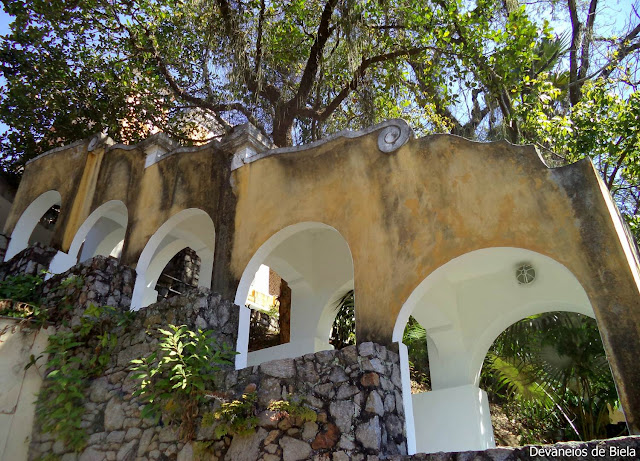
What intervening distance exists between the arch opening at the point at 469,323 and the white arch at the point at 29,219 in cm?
831

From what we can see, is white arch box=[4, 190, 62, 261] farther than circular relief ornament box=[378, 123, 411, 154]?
Yes

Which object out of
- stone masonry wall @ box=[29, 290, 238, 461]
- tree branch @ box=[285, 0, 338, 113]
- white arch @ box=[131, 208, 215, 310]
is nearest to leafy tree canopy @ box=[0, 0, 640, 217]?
tree branch @ box=[285, 0, 338, 113]

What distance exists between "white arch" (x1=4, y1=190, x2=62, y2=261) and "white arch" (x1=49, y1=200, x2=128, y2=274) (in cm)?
121

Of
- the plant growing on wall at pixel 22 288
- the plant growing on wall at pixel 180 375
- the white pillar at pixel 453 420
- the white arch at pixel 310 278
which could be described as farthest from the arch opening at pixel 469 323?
the plant growing on wall at pixel 22 288

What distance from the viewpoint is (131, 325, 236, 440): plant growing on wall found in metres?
5.59

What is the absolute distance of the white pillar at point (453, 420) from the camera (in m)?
7.14

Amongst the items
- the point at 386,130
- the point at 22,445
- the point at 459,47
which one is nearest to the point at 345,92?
the point at 459,47

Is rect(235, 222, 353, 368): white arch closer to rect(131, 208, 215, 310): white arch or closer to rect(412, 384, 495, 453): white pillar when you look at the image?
rect(131, 208, 215, 310): white arch

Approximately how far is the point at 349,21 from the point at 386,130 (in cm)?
429

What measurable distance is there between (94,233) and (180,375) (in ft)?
26.4

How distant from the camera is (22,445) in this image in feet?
21.4

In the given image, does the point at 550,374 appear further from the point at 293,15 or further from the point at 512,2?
the point at 293,15

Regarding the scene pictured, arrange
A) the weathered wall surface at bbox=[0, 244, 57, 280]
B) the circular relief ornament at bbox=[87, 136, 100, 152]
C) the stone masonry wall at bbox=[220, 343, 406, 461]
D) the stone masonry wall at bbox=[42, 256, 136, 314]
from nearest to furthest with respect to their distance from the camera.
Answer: the stone masonry wall at bbox=[220, 343, 406, 461], the stone masonry wall at bbox=[42, 256, 136, 314], the weathered wall surface at bbox=[0, 244, 57, 280], the circular relief ornament at bbox=[87, 136, 100, 152]

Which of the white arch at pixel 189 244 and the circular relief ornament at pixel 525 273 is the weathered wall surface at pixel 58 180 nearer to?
the white arch at pixel 189 244
